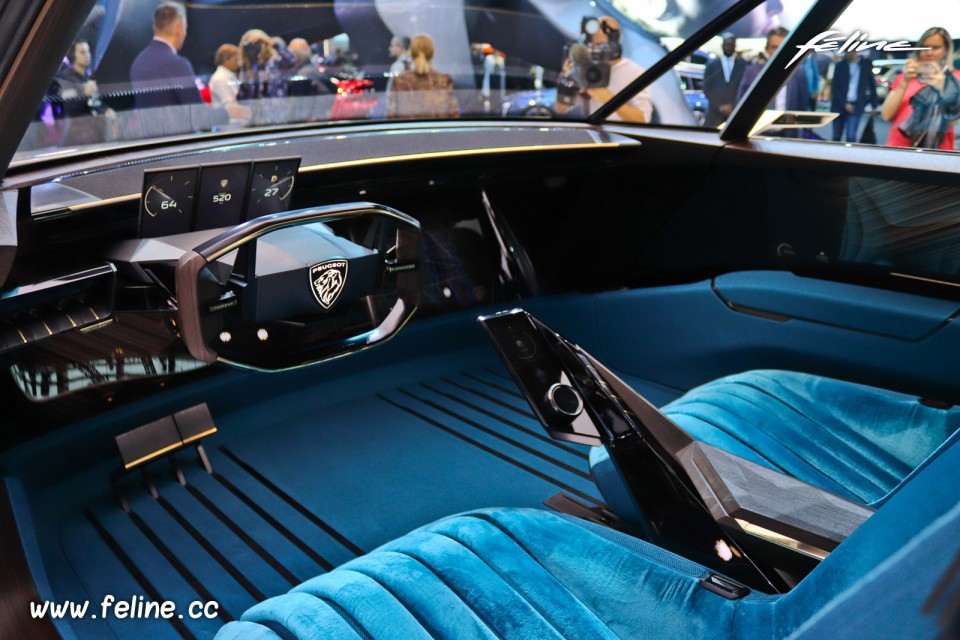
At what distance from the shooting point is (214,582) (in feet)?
6.18

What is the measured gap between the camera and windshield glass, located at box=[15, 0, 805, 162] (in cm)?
200

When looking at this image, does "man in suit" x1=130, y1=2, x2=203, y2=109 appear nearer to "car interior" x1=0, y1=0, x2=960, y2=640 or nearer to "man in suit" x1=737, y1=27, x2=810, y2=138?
"car interior" x1=0, y1=0, x2=960, y2=640

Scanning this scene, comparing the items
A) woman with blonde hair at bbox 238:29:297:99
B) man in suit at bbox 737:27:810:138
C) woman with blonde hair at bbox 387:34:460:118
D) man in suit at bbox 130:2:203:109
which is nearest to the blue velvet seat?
man in suit at bbox 130:2:203:109

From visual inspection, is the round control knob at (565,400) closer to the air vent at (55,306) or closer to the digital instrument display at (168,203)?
the air vent at (55,306)

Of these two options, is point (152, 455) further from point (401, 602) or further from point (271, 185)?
point (401, 602)

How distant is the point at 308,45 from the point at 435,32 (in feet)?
1.83

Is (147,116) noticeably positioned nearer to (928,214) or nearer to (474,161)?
(474,161)

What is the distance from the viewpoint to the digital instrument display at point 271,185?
1.89m

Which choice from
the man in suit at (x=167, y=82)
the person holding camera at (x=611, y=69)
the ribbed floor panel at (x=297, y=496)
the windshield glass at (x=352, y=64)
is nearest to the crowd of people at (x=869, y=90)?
the windshield glass at (x=352, y=64)

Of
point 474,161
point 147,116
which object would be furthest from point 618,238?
point 147,116

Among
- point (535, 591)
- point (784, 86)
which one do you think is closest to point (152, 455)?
Answer: point (535, 591)

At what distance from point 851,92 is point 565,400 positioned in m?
1.59

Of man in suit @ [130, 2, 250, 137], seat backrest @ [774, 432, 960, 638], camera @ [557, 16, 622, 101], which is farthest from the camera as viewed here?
camera @ [557, 16, 622, 101]

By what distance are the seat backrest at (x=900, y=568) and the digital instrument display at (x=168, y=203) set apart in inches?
60.0
